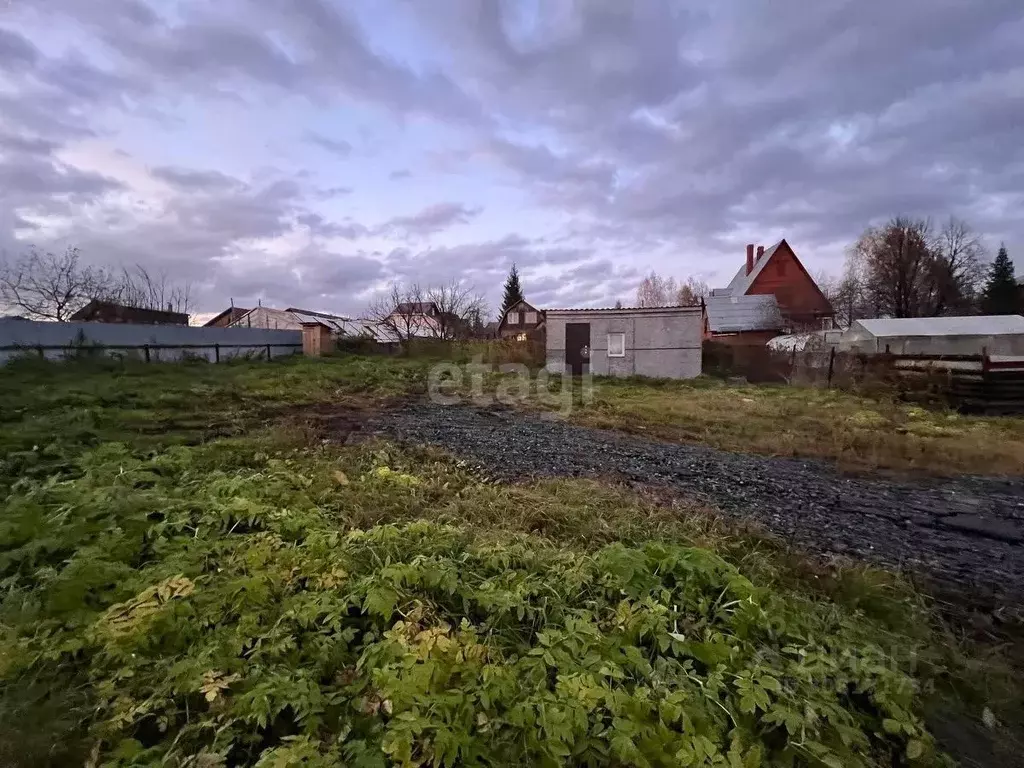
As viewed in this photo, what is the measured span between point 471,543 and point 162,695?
1.69 metres

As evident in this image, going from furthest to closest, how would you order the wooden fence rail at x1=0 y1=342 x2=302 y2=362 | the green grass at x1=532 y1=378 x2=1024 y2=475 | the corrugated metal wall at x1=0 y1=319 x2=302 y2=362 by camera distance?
the corrugated metal wall at x1=0 y1=319 x2=302 y2=362 < the wooden fence rail at x1=0 y1=342 x2=302 y2=362 < the green grass at x1=532 y1=378 x2=1024 y2=475

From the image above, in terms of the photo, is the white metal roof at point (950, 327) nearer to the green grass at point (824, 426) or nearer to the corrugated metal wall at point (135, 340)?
the green grass at point (824, 426)

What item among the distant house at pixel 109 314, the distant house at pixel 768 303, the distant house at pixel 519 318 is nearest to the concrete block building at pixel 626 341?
the distant house at pixel 768 303

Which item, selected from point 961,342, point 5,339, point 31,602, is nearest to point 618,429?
point 31,602

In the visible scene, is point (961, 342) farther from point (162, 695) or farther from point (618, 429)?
point (162, 695)

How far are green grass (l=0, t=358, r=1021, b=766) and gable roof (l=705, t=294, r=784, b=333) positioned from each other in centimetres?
2498

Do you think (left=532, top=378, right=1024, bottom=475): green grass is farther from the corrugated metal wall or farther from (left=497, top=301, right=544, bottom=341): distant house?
(left=497, top=301, right=544, bottom=341): distant house

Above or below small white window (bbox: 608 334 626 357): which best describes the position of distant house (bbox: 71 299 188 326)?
above

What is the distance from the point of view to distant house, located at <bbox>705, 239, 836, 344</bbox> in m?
26.1

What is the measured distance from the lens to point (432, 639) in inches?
79.4

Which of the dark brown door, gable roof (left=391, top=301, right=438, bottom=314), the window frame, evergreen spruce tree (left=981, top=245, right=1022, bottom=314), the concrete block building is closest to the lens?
the concrete block building

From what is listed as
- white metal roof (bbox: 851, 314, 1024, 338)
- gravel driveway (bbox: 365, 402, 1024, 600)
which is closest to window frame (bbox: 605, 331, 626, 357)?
gravel driveway (bbox: 365, 402, 1024, 600)

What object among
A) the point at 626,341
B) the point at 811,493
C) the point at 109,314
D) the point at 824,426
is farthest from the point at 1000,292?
the point at 109,314

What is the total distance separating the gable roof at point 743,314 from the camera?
26.0 meters
